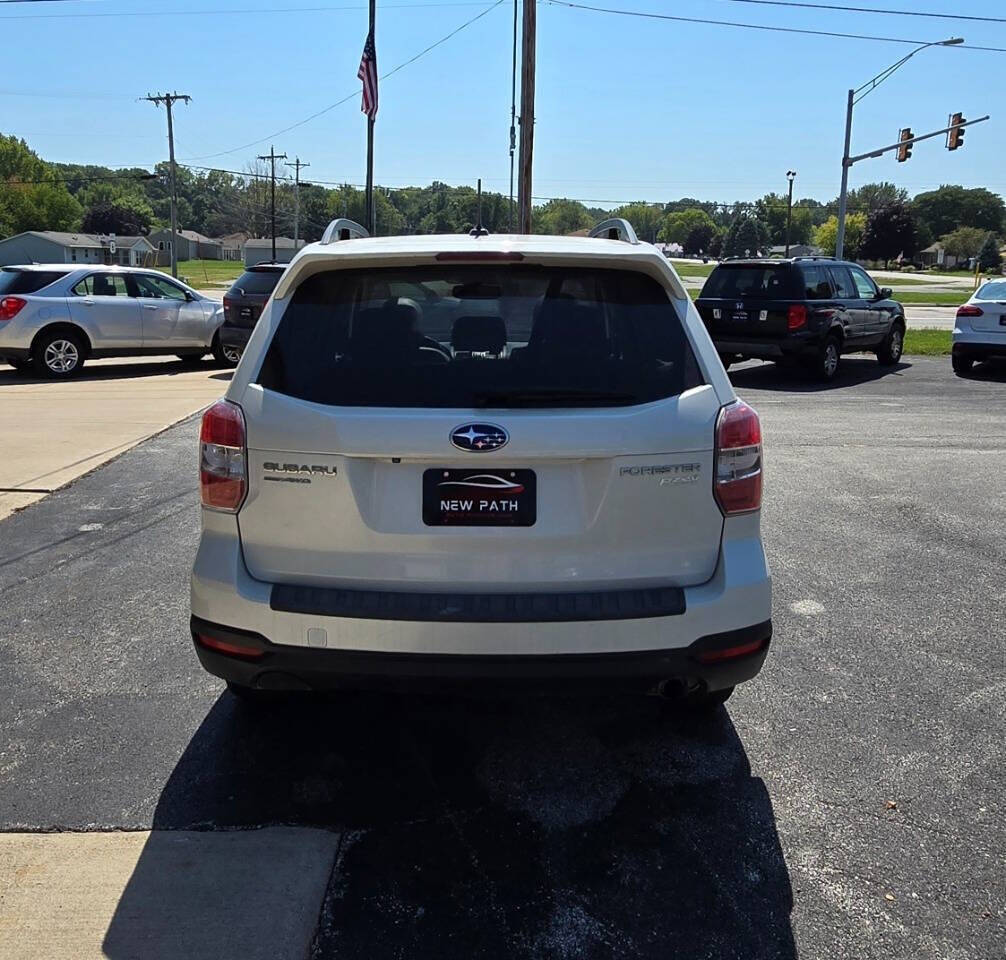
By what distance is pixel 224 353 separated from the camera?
17.1 m

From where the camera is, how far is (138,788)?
3.40 m

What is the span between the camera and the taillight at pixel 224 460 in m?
3.13

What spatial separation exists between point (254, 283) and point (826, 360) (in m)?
9.22

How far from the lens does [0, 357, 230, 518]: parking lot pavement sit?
8.31 m

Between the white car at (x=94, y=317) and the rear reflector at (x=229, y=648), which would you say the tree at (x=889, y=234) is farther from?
the rear reflector at (x=229, y=648)

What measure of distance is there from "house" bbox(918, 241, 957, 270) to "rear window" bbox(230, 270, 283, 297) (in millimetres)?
119174

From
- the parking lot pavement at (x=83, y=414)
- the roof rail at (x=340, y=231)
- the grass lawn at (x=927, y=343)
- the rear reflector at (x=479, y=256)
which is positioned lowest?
the parking lot pavement at (x=83, y=414)

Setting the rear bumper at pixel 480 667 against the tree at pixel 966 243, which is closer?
the rear bumper at pixel 480 667

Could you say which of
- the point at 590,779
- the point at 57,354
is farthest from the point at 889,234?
the point at 590,779

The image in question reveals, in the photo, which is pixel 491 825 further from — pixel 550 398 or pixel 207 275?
pixel 207 275

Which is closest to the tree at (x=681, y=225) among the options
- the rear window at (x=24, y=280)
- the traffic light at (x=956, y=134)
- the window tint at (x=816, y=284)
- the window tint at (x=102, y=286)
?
the traffic light at (x=956, y=134)

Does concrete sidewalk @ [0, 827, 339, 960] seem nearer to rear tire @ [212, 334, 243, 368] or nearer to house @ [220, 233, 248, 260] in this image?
rear tire @ [212, 334, 243, 368]

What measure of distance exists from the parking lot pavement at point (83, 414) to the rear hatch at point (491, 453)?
15.8ft

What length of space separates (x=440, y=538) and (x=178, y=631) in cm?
239
